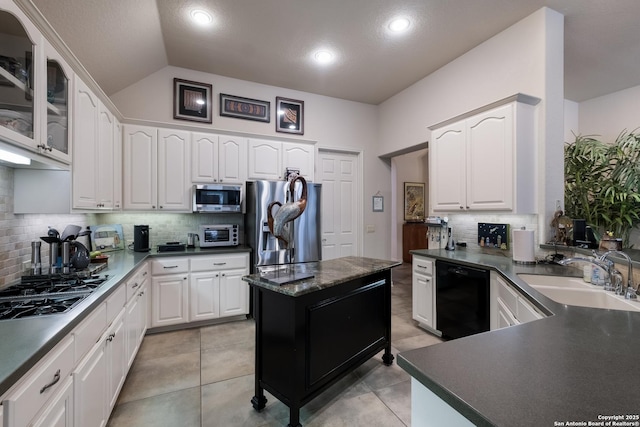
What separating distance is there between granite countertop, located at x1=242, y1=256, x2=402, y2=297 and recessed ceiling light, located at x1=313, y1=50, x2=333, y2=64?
2445 mm

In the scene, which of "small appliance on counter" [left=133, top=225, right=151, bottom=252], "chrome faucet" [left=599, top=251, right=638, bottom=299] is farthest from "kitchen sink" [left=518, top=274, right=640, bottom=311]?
"small appliance on counter" [left=133, top=225, right=151, bottom=252]

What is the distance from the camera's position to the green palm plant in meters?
2.88

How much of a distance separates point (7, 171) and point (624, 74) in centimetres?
640

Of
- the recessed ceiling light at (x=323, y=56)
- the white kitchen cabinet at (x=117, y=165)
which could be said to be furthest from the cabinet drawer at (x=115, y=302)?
the recessed ceiling light at (x=323, y=56)

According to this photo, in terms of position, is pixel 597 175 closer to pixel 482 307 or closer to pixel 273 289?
pixel 482 307

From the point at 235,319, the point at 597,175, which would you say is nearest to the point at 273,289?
the point at 235,319

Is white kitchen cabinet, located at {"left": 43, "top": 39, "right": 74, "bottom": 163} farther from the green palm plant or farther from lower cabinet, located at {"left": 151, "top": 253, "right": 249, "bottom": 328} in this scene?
the green palm plant

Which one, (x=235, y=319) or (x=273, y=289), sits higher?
(x=273, y=289)

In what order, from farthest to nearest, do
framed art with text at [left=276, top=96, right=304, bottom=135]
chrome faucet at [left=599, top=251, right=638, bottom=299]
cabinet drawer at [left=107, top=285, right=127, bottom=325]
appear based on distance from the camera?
framed art with text at [left=276, top=96, right=304, bottom=135]
cabinet drawer at [left=107, top=285, right=127, bottom=325]
chrome faucet at [left=599, top=251, right=638, bottom=299]

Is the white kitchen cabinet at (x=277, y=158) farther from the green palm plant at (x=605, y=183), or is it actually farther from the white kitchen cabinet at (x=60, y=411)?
the green palm plant at (x=605, y=183)

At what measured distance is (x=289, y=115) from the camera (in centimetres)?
422

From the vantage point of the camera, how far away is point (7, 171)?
1.87 metres

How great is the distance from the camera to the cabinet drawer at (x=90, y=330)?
129 cm

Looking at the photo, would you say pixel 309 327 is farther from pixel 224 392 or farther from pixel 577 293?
pixel 577 293
